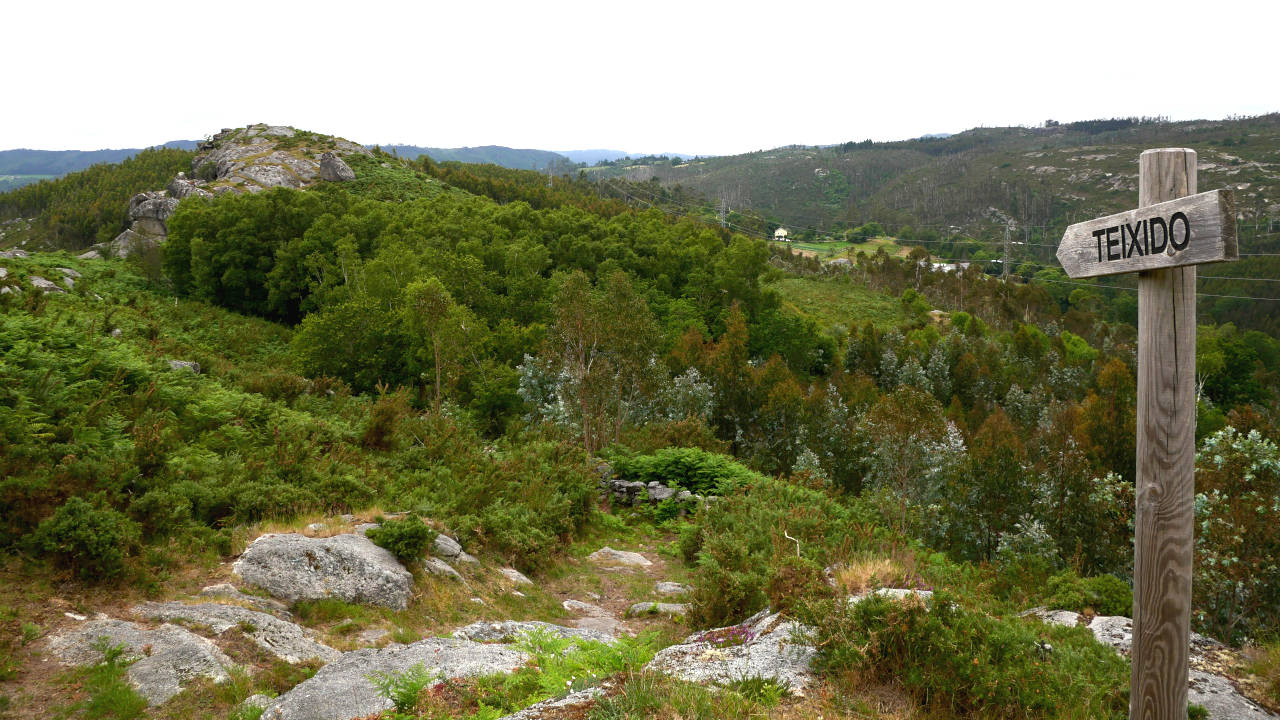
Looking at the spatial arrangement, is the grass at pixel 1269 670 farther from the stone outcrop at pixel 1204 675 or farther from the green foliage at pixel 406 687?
the green foliage at pixel 406 687

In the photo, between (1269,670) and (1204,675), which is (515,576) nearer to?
(1204,675)

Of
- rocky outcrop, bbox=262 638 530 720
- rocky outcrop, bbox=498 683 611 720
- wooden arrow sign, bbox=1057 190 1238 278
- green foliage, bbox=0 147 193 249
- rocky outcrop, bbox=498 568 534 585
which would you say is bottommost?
rocky outcrop, bbox=498 568 534 585

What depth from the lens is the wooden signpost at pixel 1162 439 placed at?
11.7ft

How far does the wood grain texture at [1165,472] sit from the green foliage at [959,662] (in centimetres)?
143

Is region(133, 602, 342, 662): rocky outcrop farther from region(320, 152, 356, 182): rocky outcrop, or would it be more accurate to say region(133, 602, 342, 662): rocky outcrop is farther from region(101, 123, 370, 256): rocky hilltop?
region(320, 152, 356, 182): rocky outcrop

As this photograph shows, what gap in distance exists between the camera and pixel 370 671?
6398 millimetres

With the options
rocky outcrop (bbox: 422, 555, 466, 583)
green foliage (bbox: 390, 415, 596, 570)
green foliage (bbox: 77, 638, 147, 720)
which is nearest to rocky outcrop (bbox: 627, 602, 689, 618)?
green foliage (bbox: 390, 415, 596, 570)

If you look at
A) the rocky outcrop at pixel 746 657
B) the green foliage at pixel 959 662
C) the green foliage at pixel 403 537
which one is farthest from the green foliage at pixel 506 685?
the green foliage at pixel 403 537

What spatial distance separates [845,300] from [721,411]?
192ft

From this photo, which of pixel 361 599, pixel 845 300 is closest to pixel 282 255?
pixel 361 599

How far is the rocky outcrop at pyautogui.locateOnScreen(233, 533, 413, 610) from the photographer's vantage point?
8.28 m

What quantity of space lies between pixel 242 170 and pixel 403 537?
7622 cm

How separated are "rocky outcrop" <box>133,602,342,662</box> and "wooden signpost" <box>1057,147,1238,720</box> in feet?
24.2

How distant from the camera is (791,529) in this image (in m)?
11.4
